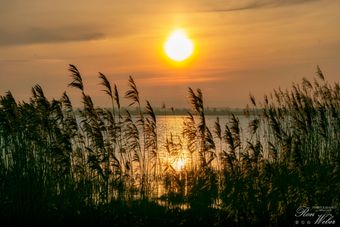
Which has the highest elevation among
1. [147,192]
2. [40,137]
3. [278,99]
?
[278,99]

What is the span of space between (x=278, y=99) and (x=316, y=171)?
439 cm

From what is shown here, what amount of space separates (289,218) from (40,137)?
23.0 ft

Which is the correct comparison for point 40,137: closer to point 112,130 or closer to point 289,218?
point 112,130

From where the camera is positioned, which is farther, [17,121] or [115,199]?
[17,121]

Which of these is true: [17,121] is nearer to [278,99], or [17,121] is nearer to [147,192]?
[147,192]

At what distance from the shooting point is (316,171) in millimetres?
13789

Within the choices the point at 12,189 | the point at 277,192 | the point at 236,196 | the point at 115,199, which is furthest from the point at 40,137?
the point at 277,192

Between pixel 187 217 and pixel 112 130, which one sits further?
pixel 112 130

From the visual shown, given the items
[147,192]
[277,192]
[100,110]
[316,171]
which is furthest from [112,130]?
[316,171]

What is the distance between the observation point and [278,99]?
17625 millimetres

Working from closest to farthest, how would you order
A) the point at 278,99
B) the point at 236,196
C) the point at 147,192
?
the point at 236,196 → the point at 147,192 → the point at 278,99

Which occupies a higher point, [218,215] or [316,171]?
[316,171]

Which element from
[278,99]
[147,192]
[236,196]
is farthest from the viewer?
[278,99]

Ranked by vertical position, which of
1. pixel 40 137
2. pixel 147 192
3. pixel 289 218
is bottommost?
pixel 289 218
